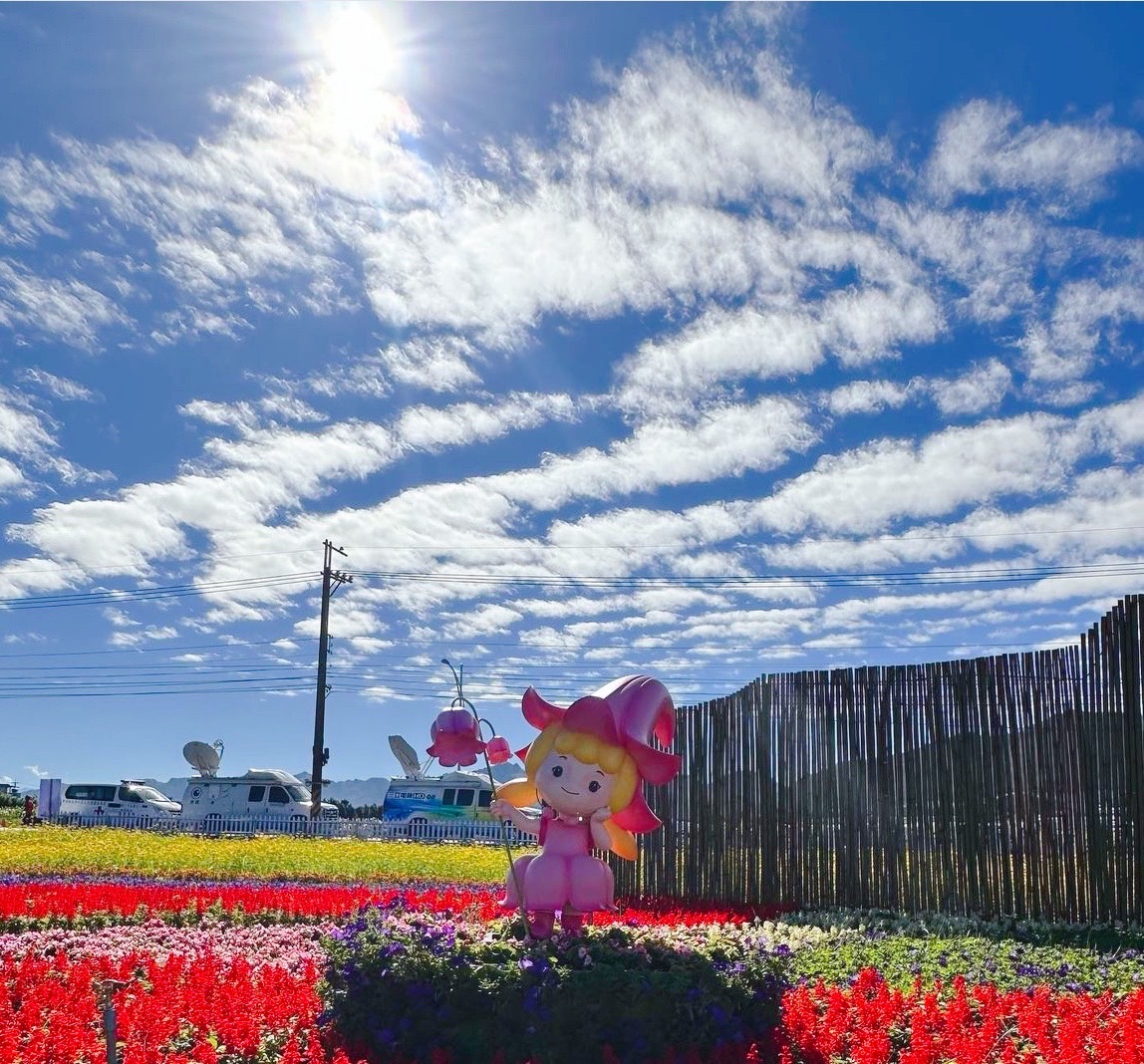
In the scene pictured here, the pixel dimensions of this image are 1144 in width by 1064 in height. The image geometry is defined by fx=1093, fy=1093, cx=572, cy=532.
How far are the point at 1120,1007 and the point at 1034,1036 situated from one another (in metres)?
1.18

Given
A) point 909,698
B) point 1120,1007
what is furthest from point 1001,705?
point 1120,1007

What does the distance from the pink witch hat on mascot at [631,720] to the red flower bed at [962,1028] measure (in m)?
1.72

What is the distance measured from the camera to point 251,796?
110ft

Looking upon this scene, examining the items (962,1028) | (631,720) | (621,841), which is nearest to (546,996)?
(962,1028)

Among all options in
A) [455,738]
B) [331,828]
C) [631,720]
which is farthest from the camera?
[331,828]

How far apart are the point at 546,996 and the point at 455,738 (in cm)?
273

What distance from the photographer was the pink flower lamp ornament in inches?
279

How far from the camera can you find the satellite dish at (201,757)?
121 feet

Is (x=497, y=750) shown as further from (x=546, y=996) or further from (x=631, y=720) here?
(x=546, y=996)

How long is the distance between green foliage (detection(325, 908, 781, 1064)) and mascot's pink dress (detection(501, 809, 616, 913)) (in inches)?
40.4

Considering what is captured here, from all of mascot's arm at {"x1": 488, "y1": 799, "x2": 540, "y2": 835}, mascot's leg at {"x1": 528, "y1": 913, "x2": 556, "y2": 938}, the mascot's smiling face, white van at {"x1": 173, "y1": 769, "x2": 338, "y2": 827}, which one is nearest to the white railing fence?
white van at {"x1": 173, "y1": 769, "x2": 338, "y2": 827}

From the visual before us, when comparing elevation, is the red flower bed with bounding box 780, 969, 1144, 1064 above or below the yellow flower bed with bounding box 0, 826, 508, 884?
above

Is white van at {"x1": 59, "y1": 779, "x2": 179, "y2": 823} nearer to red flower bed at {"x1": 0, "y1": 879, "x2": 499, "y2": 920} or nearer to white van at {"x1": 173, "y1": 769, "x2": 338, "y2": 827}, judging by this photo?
white van at {"x1": 173, "y1": 769, "x2": 338, "y2": 827}

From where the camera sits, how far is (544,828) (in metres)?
7.50
